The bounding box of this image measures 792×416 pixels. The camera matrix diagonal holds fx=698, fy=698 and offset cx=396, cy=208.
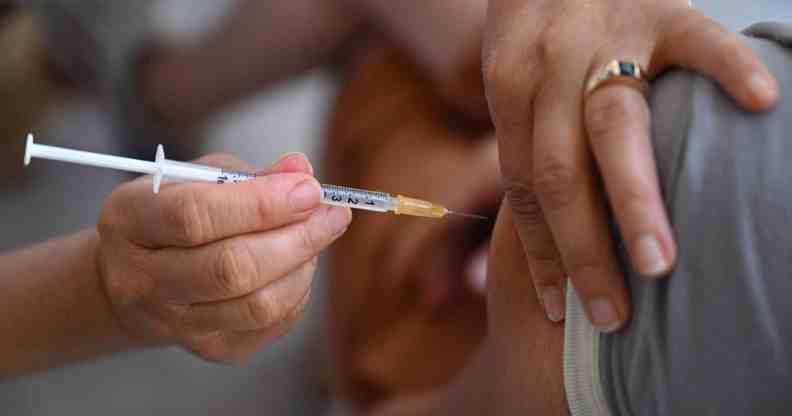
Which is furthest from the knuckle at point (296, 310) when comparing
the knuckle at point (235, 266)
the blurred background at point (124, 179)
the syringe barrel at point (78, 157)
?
the blurred background at point (124, 179)

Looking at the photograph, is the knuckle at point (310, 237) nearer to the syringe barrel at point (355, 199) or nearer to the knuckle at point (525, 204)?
the syringe barrel at point (355, 199)

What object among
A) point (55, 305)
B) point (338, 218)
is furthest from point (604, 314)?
point (55, 305)

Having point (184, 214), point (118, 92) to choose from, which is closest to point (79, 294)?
point (184, 214)

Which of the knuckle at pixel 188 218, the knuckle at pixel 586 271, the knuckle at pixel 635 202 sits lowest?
the knuckle at pixel 586 271

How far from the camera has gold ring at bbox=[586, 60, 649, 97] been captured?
24.4 inches

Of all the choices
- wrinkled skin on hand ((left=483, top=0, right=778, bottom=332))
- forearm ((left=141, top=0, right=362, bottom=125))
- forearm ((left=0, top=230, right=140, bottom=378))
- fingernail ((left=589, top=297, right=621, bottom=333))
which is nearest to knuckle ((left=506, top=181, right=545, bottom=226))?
wrinkled skin on hand ((left=483, top=0, right=778, bottom=332))

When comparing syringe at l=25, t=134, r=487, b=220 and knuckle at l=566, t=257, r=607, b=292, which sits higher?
syringe at l=25, t=134, r=487, b=220

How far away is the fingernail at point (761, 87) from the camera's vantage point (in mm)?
557

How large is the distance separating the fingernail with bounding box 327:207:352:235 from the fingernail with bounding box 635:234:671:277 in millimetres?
368

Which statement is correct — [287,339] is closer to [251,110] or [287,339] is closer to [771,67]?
[251,110]

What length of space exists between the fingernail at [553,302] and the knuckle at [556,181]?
0.42 ft

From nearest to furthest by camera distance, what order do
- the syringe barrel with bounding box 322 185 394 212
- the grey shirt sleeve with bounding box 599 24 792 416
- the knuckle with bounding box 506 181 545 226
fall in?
the grey shirt sleeve with bounding box 599 24 792 416
the knuckle with bounding box 506 181 545 226
the syringe barrel with bounding box 322 185 394 212

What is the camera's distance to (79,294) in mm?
928

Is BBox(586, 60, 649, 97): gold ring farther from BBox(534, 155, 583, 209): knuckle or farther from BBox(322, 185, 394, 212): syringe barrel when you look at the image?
BBox(322, 185, 394, 212): syringe barrel
